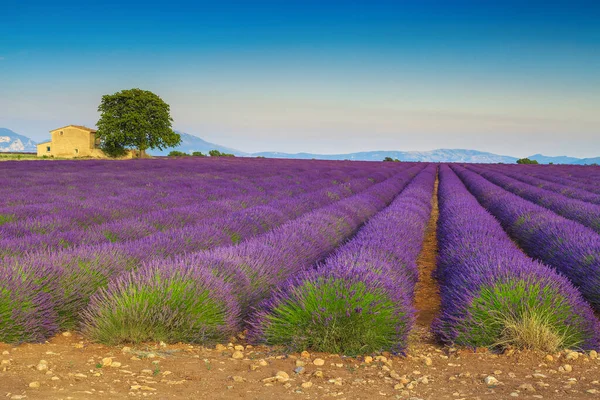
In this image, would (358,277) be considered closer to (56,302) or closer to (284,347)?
(284,347)

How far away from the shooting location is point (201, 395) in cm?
240

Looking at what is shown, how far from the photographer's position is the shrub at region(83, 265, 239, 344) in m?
3.14

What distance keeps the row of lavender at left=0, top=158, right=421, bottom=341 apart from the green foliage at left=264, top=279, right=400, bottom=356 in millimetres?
1448

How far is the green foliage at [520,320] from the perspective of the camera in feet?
10.1

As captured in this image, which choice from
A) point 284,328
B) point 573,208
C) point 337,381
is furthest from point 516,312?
point 573,208

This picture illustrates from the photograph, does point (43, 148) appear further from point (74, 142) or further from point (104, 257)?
point (104, 257)

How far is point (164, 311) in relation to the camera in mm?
3166

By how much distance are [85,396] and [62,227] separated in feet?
15.6

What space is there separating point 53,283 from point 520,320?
10.3 feet

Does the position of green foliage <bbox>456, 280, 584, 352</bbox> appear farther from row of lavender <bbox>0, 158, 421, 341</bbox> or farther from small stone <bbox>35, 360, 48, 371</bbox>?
row of lavender <bbox>0, 158, 421, 341</bbox>

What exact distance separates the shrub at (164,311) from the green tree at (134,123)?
4057cm

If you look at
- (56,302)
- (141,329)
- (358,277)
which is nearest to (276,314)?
(358,277)

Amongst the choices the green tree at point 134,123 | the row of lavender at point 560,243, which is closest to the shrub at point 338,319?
the row of lavender at point 560,243

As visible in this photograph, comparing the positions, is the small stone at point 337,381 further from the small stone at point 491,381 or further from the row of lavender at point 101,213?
the row of lavender at point 101,213
